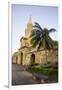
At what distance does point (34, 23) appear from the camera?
6.04 ft

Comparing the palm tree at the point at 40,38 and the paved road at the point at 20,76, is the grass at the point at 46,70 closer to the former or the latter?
the paved road at the point at 20,76

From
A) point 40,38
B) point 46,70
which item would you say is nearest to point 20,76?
point 46,70

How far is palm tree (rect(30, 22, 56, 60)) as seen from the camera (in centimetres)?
185

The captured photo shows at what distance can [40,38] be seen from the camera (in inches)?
73.4

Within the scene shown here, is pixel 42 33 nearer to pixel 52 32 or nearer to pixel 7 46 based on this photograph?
pixel 52 32

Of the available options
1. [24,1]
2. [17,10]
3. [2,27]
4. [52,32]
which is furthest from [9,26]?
[52,32]

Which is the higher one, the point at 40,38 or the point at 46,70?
the point at 40,38

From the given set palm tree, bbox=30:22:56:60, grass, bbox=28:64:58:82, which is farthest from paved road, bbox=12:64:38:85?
palm tree, bbox=30:22:56:60

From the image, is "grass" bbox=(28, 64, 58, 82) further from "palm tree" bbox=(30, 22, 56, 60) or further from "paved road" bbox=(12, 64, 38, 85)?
"palm tree" bbox=(30, 22, 56, 60)

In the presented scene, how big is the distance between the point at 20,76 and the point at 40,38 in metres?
0.43

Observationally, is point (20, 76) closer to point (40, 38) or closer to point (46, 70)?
point (46, 70)

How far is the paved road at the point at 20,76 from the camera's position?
1.79 m

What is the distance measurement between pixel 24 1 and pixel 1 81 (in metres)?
0.82

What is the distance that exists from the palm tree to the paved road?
0.27m
